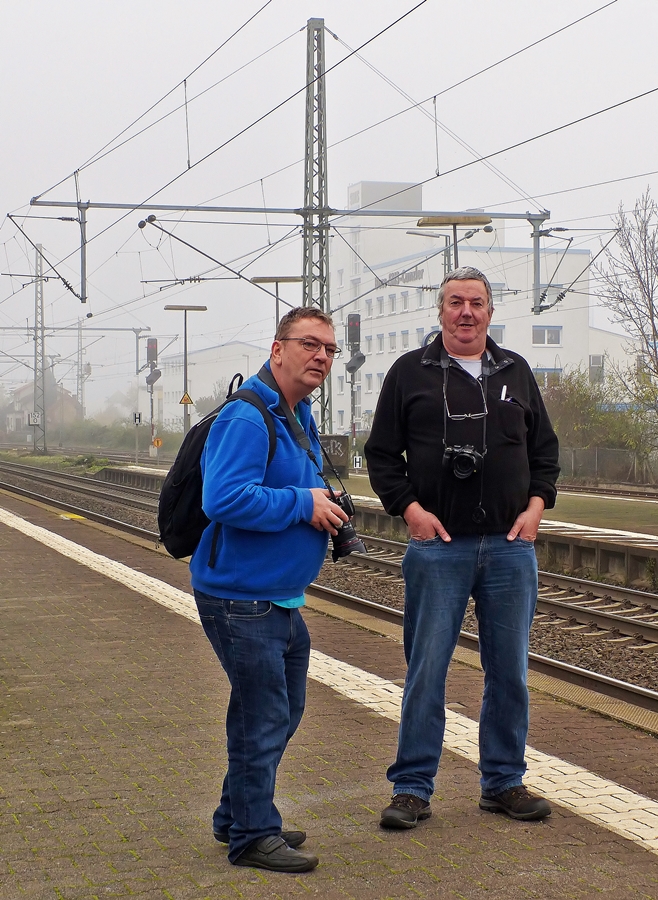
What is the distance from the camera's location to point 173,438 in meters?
67.4

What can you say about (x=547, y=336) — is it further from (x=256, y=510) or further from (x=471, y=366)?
(x=256, y=510)

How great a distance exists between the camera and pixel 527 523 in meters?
4.27

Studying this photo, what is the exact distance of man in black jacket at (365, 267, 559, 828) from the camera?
13.8ft

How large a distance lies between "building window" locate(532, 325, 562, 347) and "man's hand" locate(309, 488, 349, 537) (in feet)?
221

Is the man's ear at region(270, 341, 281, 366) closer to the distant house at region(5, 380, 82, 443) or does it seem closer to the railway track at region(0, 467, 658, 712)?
the railway track at region(0, 467, 658, 712)

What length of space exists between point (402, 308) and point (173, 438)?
1793 cm

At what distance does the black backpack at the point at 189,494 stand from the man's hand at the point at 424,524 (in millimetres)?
707

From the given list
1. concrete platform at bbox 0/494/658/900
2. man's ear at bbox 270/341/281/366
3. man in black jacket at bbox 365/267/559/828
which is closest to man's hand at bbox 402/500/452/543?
man in black jacket at bbox 365/267/559/828

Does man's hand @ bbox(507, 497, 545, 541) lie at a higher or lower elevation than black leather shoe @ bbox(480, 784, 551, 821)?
higher

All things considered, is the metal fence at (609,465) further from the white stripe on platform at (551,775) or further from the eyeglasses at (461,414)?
the eyeglasses at (461,414)

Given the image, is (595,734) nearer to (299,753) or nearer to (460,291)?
(299,753)

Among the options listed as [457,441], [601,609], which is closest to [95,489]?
[601,609]

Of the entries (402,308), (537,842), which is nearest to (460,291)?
(537,842)

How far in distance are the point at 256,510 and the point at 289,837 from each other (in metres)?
1.19
